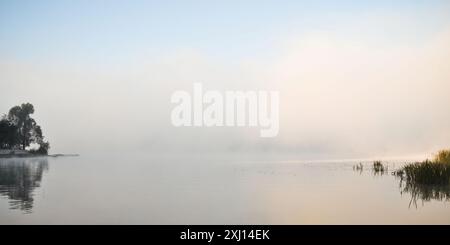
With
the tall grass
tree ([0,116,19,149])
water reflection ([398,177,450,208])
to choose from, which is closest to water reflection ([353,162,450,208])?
water reflection ([398,177,450,208])

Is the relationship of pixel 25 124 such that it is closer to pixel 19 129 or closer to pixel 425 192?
pixel 19 129

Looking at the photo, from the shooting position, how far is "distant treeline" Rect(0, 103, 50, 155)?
33.7 metres

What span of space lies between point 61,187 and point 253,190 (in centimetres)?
513

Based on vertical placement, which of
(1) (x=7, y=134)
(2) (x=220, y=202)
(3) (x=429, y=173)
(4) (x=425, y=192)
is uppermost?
(1) (x=7, y=134)

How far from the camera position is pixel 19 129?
34281mm

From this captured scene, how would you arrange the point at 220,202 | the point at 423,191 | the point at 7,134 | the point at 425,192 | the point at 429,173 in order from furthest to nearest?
the point at 7,134
the point at 429,173
the point at 423,191
the point at 425,192
the point at 220,202

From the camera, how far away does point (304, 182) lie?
15.3m

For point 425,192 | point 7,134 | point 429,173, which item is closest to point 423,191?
point 425,192

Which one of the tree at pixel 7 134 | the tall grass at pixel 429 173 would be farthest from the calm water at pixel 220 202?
the tree at pixel 7 134

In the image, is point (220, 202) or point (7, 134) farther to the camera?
point (7, 134)

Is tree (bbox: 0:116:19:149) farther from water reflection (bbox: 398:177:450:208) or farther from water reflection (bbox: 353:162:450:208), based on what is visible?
water reflection (bbox: 398:177:450:208)

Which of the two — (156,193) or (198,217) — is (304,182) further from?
(198,217)
